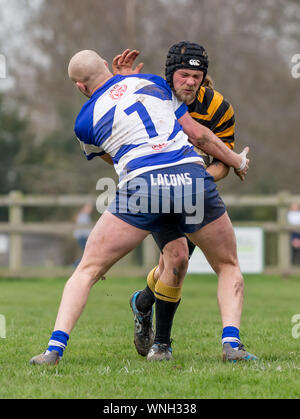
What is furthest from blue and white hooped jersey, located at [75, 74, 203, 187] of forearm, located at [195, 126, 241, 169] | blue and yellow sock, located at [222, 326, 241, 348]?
blue and yellow sock, located at [222, 326, 241, 348]

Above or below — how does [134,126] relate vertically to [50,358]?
above

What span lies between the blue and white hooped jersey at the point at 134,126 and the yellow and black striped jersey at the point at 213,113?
1.49ft

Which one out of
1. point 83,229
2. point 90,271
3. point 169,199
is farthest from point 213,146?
point 83,229

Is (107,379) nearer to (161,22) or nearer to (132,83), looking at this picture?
(132,83)

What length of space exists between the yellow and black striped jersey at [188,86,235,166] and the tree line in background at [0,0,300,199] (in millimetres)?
20175

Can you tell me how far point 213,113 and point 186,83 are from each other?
47 centimetres

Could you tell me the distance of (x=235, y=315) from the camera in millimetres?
4918

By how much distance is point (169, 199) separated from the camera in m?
4.66

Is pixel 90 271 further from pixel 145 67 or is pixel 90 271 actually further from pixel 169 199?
pixel 145 67

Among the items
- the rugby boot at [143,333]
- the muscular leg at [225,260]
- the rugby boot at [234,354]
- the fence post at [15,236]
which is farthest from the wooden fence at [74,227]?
the rugby boot at [234,354]

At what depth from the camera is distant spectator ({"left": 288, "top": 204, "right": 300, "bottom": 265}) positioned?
1771 cm

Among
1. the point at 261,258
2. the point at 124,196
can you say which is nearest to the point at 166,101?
the point at 124,196

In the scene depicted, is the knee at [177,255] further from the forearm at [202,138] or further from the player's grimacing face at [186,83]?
the player's grimacing face at [186,83]

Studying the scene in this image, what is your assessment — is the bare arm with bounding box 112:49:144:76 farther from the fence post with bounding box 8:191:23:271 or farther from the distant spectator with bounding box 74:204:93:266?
the fence post with bounding box 8:191:23:271
